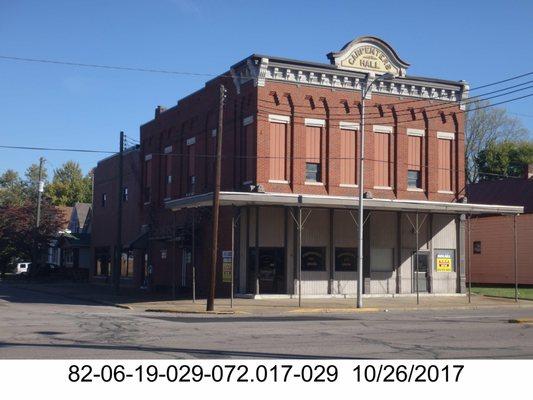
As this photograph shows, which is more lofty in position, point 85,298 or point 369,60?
point 369,60

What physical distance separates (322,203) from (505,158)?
46.0m

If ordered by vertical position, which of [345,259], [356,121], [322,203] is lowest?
[345,259]

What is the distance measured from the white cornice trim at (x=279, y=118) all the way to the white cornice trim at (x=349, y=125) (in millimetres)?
2927

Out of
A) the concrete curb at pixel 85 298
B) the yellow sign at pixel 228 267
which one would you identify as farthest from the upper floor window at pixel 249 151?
the concrete curb at pixel 85 298

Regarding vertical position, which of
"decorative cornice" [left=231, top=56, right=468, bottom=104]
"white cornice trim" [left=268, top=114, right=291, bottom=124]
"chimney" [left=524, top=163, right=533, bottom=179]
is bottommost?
"white cornice trim" [left=268, top=114, right=291, bottom=124]

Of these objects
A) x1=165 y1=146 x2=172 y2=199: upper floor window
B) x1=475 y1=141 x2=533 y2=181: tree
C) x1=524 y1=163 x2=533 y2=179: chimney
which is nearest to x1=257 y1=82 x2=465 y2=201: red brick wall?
x1=165 y1=146 x2=172 y2=199: upper floor window

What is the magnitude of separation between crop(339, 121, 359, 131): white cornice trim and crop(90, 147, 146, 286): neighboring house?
49.4 ft

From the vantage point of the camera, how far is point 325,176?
3472cm

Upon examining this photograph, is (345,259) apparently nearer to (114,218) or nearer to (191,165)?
(191,165)

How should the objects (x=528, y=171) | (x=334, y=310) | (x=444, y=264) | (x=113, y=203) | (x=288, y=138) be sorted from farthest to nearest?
(x=528, y=171), (x=113, y=203), (x=444, y=264), (x=288, y=138), (x=334, y=310)

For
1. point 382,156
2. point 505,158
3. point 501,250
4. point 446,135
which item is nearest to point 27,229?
point 382,156

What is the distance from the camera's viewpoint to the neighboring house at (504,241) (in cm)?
4728

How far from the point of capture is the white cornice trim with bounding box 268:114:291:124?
3359cm

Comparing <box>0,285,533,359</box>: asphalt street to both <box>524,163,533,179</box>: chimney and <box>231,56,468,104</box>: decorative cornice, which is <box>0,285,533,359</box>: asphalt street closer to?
<box>231,56,468,104</box>: decorative cornice
